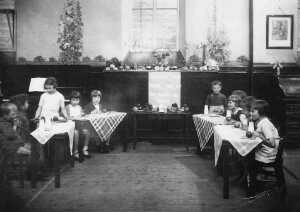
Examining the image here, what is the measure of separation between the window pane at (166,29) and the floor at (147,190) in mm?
3406

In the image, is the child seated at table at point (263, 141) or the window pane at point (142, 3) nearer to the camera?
the child seated at table at point (263, 141)

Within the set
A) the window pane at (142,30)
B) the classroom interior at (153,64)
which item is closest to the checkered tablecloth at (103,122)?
the classroom interior at (153,64)

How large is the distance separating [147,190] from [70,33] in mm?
5398

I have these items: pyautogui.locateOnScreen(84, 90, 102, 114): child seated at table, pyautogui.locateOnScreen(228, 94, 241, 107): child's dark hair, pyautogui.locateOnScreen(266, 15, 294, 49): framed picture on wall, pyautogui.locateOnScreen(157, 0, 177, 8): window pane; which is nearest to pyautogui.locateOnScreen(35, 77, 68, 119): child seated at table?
pyautogui.locateOnScreen(84, 90, 102, 114): child seated at table

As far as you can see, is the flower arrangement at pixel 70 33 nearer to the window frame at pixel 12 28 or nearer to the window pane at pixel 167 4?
the window frame at pixel 12 28

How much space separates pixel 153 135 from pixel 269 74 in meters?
2.93

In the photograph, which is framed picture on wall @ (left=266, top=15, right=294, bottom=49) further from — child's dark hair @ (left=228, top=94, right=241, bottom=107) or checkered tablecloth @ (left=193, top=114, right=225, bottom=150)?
checkered tablecloth @ (left=193, top=114, right=225, bottom=150)

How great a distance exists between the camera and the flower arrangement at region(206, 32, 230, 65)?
9117 mm

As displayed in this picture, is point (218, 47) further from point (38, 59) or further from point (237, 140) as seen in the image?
point (237, 140)

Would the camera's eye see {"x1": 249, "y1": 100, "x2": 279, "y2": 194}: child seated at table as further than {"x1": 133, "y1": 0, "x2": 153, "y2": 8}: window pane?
No

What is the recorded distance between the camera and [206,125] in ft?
21.2

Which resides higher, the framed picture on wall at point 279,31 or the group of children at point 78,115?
the framed picture on wall at point 279,31

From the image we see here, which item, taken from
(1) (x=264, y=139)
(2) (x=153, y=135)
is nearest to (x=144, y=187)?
(1) (x=264, y=139)

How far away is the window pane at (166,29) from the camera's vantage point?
941cm
